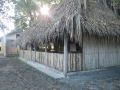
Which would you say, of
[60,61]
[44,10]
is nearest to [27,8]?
[44,10]

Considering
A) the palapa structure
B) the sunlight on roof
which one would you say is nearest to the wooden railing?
the palapa structure

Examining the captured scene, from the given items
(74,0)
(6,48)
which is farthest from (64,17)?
(6,48)

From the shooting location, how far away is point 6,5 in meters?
15.1

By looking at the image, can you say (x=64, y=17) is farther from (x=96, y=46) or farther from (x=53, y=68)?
(x=53, y=68)

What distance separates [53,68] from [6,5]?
32.1 feet

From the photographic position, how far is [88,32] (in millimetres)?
7828

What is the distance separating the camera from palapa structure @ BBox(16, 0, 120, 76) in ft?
23.8

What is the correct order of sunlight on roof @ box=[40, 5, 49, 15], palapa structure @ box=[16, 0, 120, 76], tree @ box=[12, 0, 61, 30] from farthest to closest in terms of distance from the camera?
tree @ box=[12, 0, 61, 30]
sunlight on roof @ box=[40, 5, 49, 15]
palapa structure @ box=[16, 0, 120, 76]

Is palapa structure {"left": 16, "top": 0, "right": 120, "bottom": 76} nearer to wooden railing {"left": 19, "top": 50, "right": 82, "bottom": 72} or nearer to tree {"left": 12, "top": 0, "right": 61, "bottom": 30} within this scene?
wooden railing {"left": 19, "top": 50, "right": 82, "bottom": 72}

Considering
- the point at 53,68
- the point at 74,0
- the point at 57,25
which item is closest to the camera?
the point at 57,25

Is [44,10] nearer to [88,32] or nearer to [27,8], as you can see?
[27,8]

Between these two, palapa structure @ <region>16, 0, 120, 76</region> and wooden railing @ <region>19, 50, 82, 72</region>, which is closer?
palapa structure @ <region>16, 0, 120, 76</region>

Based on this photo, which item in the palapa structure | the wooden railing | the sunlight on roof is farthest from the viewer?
the sunlight on roof

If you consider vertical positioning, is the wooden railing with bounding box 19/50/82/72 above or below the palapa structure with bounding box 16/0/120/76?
below
